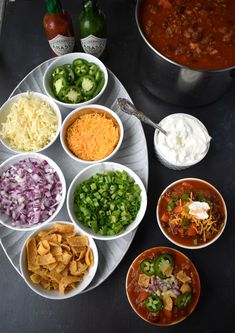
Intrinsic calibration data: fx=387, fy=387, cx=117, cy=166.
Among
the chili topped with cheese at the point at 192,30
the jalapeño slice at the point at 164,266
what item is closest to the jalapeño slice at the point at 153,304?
the jalapeño slice at the point at 164,266

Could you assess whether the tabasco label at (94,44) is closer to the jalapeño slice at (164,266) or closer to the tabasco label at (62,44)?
the tabasco label at (62,44)

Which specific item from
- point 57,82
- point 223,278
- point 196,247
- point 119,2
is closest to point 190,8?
point 119,2

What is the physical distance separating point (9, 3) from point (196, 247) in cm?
182

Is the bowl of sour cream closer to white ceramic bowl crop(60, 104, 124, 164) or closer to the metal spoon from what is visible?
the metal spoon

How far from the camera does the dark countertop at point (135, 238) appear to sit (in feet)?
6.14

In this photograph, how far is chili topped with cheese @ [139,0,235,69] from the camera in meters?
1.88

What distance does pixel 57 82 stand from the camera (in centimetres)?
204

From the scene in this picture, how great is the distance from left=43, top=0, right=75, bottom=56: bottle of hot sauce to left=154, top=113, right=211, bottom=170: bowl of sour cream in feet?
2.23

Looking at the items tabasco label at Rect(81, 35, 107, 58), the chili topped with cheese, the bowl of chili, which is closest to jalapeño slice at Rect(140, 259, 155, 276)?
the bowl of chili

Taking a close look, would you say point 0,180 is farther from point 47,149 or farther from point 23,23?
point 23,23

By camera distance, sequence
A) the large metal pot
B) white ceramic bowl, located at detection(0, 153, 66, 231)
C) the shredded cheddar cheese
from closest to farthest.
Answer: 1. the large metal pot
2. white ceramic bowl, located at detection(0, 153, 66, 231)
3. the shredded cheddar cheese

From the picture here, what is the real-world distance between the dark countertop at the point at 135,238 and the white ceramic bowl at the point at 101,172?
0.54 ft

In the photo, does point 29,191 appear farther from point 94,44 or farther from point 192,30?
point 192,30

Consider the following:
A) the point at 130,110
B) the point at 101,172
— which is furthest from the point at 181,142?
the point at 101,172
